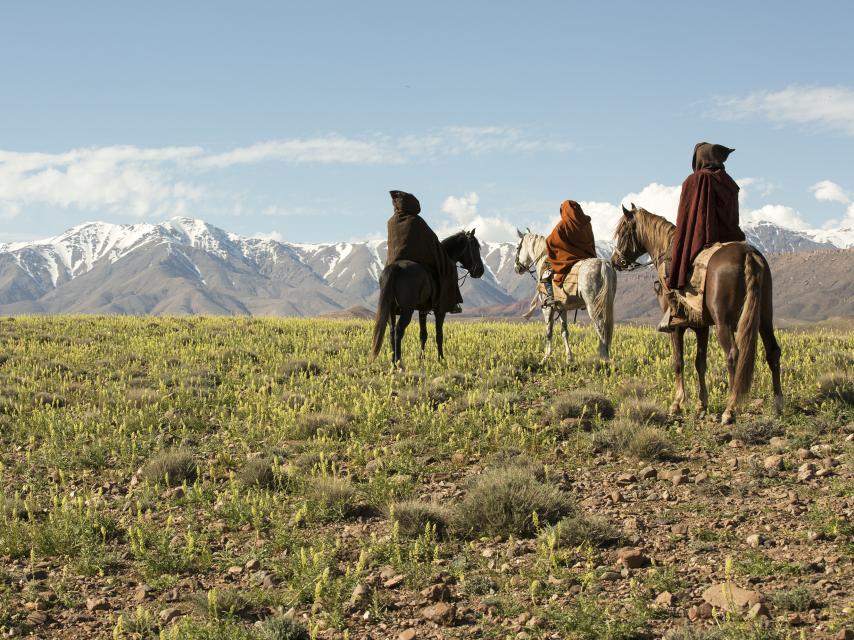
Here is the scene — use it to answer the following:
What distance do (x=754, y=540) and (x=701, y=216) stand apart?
5.07 metres

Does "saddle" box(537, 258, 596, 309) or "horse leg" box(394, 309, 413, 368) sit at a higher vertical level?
"saddle" box(537, 258, 596, 309)

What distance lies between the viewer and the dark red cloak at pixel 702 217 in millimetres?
9562

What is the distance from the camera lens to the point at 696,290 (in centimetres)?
956

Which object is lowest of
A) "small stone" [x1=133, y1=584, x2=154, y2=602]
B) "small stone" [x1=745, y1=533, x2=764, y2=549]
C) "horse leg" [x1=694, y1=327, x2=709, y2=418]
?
"small stone" [x1=133, y1=584, x2=154, y2=602]

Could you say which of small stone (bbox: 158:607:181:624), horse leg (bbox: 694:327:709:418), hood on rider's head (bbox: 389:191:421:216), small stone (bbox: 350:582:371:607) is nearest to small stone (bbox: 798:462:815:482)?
horse leg (bbox: 694:327:709:418)

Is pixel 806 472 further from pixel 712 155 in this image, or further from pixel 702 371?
pixel 712 155

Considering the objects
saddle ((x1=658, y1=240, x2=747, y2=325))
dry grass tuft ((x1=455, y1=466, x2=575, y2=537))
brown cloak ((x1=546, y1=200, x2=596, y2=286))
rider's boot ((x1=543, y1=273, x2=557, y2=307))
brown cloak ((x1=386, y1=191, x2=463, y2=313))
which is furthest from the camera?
rider's boot ((x1=543, y1=273, x2=557, y2=307))

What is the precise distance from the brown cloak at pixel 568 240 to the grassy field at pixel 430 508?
260 centimetres

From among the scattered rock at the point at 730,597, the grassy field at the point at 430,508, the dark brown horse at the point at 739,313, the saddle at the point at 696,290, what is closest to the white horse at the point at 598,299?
the grassy field at the point at 430,508

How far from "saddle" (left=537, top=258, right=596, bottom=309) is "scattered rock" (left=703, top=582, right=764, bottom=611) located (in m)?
9.95

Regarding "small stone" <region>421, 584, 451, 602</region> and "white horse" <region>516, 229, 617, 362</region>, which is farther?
"white horse" <region>516, 229, 617, 362</region>

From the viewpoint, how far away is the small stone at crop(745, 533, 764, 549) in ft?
18.9

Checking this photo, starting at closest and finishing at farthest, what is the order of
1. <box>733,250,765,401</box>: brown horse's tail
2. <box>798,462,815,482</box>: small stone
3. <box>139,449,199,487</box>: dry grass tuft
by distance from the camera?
<box>798,462,815,482</box>: small stone
<box>139,449,199,487</box>: dry grass tuft
<box>733,250,765,401</box>: brown horse's tail

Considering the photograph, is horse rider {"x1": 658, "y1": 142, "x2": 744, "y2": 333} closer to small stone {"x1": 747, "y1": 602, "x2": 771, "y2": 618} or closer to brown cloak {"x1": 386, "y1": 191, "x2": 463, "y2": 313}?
small stone {"x1": 747, "y1": 602, "x2": 771, "y2": 618}
